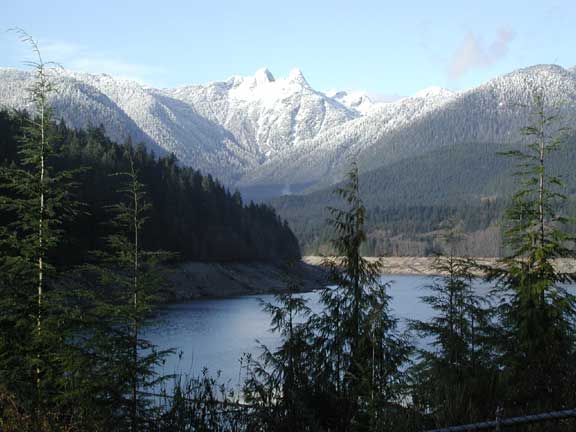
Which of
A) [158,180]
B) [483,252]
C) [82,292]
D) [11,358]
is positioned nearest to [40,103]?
[82,292]

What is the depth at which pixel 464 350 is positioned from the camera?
57.7ft

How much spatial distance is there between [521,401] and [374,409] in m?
3.26

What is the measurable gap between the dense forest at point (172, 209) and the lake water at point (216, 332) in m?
10.8

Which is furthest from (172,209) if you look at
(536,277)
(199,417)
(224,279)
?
(199,417)

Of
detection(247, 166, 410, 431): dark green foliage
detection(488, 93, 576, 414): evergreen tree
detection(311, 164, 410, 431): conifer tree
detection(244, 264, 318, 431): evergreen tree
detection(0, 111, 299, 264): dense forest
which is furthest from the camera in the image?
detection(0, 111, 299, 264): dense forest

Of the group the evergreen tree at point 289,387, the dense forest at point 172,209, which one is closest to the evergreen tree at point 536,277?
the evergreen tree at point 289,387

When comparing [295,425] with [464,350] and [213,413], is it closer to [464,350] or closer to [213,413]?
[213,413]

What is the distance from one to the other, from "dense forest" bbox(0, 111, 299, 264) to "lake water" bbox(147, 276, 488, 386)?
1081 centimetres

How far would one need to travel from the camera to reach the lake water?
32.6m

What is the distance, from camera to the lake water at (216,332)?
32.6 metres

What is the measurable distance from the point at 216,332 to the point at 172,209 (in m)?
51.1

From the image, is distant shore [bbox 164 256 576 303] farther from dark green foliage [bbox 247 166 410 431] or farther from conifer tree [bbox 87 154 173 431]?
conifer tree [bbox 87 154 173 431]

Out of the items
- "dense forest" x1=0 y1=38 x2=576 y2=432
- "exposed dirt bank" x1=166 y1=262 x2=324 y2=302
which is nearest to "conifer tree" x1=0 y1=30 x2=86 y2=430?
"dense forest" x1=0 y1=38 x2=576 y2=432

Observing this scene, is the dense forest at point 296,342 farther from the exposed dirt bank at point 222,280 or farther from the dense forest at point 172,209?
the exposed dirt bank at point 222,280
